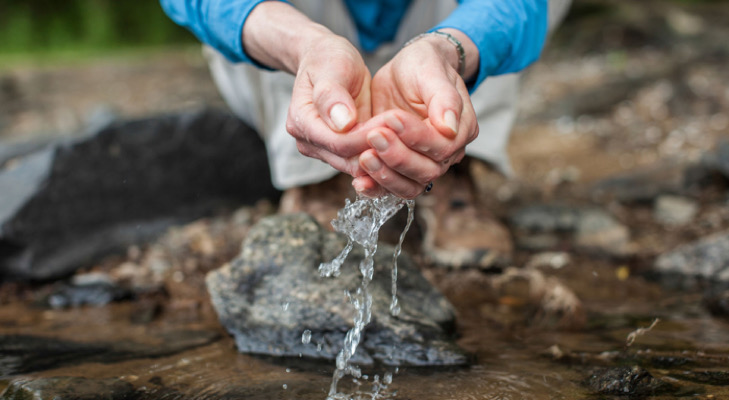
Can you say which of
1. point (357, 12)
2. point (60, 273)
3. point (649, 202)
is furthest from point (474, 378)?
point (649, 202)

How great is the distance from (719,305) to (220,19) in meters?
1.79

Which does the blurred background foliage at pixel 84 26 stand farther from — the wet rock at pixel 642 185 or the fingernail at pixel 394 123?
the fingernail at pixel 394 123

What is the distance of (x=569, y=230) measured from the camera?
312cm

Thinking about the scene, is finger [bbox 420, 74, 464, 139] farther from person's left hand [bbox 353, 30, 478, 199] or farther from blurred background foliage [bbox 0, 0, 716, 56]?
blurred background foliage [bbox 0, 0, 716, 56]

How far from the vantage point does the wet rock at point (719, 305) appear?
2.10m

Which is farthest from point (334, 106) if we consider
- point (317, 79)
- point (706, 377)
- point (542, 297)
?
point (542, 297)

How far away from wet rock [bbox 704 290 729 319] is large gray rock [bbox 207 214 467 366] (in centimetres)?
85

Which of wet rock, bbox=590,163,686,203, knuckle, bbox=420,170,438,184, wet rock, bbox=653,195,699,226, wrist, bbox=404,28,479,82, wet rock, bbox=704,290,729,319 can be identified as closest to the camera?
knuckle, bbox=420,170,438,184

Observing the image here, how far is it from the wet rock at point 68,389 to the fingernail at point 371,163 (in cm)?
82

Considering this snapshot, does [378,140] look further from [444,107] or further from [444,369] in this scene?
[444,369]

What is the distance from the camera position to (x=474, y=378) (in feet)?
5.59

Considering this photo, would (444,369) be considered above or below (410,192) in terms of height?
below

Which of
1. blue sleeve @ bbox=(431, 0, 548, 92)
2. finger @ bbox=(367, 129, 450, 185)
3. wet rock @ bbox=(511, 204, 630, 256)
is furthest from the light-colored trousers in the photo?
finger @ bbox=(367, 129, 450, 185)

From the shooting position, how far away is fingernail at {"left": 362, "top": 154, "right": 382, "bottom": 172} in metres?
1.40
